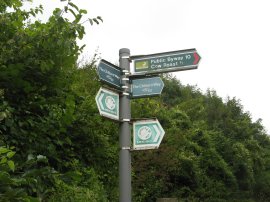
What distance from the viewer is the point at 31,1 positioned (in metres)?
7.69

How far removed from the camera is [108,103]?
17.0 ft

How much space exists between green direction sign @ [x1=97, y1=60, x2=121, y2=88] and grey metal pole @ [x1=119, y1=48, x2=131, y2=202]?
0.26 ft

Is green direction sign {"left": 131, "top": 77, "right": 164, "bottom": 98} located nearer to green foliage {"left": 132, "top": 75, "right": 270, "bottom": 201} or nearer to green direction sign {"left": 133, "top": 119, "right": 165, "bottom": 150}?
green direction sign {"left": 133, "top": 119, "right": 165, "bottom": 150}

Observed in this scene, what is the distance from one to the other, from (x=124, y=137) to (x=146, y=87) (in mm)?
697

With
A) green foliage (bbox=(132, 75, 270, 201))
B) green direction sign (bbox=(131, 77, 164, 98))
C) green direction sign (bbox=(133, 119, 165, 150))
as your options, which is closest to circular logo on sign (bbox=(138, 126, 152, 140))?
green direction sign (bbox=(133, 119, 165, 150))

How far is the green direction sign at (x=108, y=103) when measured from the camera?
5093 millimetres

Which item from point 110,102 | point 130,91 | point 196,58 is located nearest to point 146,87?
point 130,91

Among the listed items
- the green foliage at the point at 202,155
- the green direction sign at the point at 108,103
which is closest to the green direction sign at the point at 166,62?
the green direction sign at the point at 108,103

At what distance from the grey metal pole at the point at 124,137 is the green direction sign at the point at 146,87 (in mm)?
101

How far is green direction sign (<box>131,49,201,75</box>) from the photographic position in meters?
5.53

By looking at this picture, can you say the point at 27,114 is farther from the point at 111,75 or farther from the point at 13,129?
the point at 111,75

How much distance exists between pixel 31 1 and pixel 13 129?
132 inches

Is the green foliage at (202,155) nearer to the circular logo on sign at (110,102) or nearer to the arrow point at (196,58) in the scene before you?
the arrow point at (196,58)

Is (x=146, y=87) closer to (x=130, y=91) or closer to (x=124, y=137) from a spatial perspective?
(x=130, y=91)
